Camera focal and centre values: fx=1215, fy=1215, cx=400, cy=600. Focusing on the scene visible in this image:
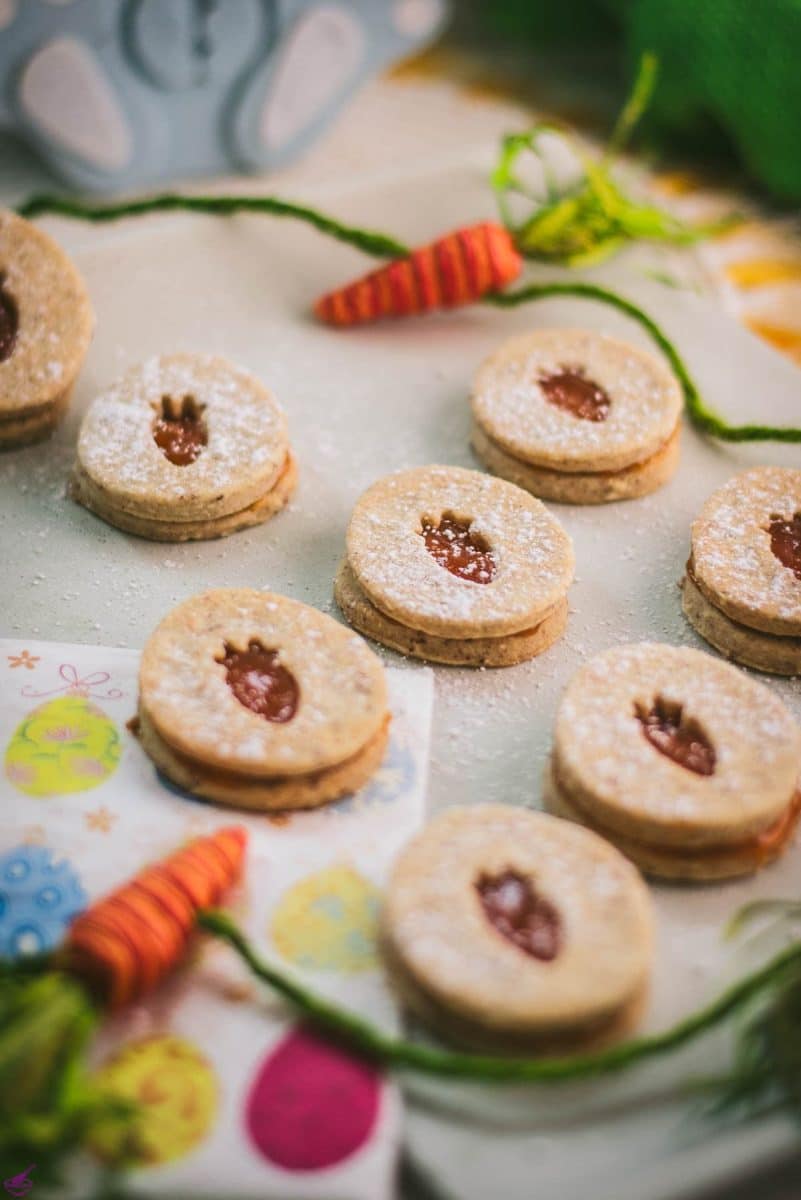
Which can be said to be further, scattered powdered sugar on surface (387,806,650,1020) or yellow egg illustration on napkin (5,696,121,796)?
yellow egg illustration on napkin (5,696,121,796)

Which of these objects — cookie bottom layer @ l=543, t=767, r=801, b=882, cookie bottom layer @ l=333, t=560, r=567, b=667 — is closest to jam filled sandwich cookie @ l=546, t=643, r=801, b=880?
cookie bottom layer @ l=543, t=767, r=801, b=882

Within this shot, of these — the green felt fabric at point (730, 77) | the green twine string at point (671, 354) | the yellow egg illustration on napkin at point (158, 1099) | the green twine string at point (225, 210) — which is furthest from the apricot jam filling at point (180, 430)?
the green felt fabric at point (730, 77)

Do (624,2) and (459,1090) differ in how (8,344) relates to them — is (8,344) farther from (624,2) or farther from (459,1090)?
(624,2)

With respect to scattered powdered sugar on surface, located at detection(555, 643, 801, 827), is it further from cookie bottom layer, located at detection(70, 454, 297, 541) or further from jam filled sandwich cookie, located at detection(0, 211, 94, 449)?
jam filled sandwich cookie, located at detection(0, 211, 94, 449)

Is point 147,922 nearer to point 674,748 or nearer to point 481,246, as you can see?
point 674,748

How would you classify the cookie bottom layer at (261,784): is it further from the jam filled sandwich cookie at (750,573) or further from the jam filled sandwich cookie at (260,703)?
the jam filled sandwich cookie at (750,573)

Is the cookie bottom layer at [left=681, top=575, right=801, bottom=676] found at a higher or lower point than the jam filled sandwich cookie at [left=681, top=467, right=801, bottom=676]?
lower
